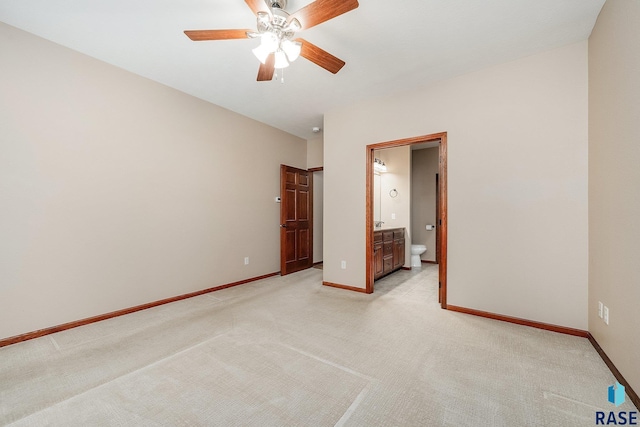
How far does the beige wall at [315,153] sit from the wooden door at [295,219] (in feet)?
0.79

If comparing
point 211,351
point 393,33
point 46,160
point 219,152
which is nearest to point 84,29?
point 46,160

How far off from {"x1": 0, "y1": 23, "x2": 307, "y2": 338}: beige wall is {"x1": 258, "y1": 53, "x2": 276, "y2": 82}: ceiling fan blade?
68.7 inches

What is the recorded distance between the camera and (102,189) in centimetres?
285

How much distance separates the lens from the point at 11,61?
91.4 inches

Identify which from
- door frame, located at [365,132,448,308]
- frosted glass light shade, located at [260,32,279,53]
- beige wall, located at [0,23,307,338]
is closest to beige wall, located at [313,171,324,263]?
beige wall, located at [0,23,307,338]

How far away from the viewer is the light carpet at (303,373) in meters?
1.48

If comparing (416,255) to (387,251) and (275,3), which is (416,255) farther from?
(275,3)

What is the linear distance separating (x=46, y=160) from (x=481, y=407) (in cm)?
403

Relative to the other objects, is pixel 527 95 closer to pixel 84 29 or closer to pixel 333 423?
pixel 333 423

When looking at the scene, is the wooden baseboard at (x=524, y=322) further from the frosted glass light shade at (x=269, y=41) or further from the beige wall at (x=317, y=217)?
the beige wall at (x=317, y=217)

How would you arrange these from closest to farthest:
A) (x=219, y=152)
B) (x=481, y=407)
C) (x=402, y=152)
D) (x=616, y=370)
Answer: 1. (x=481, y=407)
2. (x=616, y=370)
3. (x=219, y=152)
4. (x=402, y=152)

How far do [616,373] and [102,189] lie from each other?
470 centimetres

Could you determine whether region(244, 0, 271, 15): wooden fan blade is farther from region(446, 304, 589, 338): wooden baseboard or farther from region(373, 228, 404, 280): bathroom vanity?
region(446, 304, 589, 338): wooden baseboard

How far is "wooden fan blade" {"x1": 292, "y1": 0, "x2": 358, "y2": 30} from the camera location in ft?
5.38
